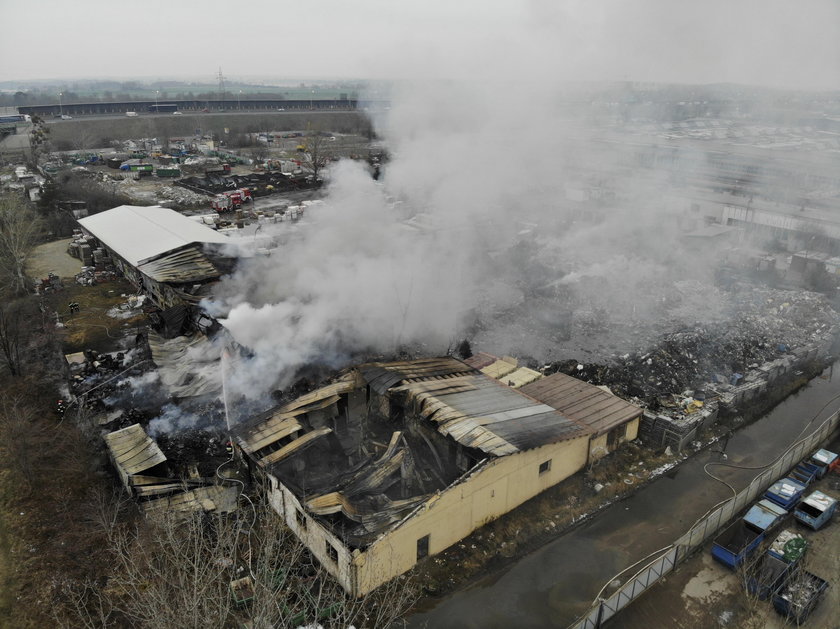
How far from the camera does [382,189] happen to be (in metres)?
21.4

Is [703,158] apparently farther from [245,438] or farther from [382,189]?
[245,438]

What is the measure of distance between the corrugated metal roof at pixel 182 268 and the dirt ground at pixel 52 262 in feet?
21.5

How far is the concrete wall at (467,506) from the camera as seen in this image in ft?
29.8

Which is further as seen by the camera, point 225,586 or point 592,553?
point 592,553

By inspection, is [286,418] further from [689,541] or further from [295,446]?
[689,541]

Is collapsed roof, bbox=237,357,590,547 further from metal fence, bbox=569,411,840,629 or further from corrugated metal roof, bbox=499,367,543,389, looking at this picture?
metal fence, bbox=569,411,840,629

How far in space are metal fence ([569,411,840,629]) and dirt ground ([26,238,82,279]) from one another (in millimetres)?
24851

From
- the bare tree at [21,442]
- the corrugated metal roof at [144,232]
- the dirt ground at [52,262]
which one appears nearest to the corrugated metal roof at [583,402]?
the bare tree at [21,442]

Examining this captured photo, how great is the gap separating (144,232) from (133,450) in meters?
15.9

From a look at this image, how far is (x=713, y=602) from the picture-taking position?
9.21 m

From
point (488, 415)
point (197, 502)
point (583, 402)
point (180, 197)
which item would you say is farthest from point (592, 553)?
point (180, 197)

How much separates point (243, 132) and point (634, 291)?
201 ft

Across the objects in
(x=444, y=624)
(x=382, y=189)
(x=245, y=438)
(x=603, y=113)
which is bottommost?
(x=444, y=624)

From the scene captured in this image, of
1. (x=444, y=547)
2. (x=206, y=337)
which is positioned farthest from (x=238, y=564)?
(x=206, y=337)
